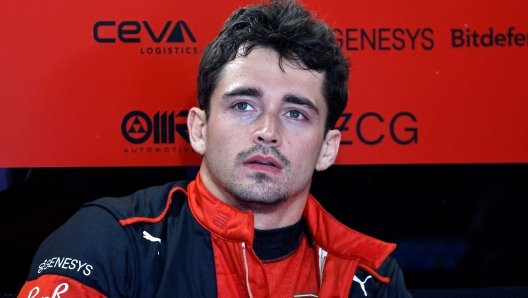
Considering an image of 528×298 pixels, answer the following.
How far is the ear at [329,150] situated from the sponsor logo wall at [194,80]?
10cm


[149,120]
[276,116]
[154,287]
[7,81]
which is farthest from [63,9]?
[154,287]

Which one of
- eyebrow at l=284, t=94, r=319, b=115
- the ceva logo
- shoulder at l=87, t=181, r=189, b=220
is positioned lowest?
shoulder at l=87, t=181, r=189, b=220

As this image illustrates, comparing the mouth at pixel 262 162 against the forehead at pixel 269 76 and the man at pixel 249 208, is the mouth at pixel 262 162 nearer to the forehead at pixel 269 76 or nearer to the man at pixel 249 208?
the man at pixel 249 208

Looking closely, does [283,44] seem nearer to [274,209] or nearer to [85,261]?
[274,209]

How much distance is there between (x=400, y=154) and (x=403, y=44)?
0.29 m

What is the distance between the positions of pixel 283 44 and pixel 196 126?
0.94ft

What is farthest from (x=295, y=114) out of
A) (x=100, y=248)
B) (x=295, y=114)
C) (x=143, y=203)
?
(x=100, y=248)

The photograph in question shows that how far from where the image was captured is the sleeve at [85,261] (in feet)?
4.11

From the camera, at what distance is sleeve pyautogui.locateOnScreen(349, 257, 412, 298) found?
1532 millimetres

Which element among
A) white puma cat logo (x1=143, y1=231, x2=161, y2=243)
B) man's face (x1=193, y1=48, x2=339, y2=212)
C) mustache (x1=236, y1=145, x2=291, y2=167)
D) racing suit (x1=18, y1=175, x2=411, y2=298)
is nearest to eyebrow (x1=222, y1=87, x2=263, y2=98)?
man's face (x1=193, y1=48, x2=339, y2=212)

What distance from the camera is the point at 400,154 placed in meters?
1.75

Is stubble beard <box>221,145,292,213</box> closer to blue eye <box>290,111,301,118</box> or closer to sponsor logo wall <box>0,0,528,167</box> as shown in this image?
blue eye <box>290,111,301,118</box>

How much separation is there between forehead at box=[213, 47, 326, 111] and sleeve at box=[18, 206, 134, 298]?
0.41 meters

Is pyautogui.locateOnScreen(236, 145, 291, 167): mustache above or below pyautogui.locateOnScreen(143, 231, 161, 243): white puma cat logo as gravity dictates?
above
